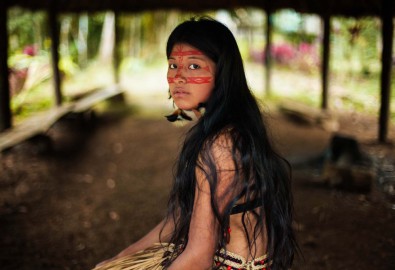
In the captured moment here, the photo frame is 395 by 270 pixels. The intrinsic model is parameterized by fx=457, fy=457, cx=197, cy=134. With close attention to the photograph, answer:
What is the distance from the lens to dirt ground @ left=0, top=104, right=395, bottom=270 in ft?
10.3

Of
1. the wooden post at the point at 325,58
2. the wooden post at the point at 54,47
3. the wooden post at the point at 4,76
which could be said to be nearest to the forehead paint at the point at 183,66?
the wooden post at the point at 4,76

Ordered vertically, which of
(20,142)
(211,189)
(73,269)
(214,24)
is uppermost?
(214,24)

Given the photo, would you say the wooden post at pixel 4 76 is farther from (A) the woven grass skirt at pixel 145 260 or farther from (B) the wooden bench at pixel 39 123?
(A) the woven grass skirt at pixel 145 260

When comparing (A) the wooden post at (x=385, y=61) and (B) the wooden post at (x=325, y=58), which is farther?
(B) the wooden post at (x=325, y=58)

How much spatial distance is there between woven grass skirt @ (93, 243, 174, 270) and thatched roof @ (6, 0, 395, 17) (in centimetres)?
552

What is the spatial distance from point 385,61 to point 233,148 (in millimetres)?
5248

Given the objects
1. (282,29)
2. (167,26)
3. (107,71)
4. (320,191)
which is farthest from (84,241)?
(282,29)

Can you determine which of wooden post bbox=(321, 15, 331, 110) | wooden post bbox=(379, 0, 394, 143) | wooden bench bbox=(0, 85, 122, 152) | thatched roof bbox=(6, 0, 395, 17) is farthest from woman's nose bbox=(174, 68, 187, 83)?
wooden post bbox=(321, 15, 331, 110)

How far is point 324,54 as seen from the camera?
8008mm

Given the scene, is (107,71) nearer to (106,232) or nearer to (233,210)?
(106,232)

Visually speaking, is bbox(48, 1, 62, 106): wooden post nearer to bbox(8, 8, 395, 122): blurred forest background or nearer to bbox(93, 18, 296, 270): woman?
bbox(8, 8, 395, 122): blurred forest background

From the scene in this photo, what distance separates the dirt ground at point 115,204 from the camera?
10.3 feet

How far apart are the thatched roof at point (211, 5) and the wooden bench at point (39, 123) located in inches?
65.4

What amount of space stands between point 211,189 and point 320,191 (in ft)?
10.9
